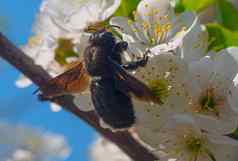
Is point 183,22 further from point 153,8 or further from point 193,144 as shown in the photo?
point 193,144

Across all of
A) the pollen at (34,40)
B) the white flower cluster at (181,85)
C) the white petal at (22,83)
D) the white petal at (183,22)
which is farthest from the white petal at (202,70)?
the white petal at (22,83)

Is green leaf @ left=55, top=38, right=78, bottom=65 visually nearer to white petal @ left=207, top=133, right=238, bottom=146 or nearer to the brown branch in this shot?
the brown branch

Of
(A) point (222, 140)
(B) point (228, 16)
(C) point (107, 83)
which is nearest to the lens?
(A) point (222, 140)

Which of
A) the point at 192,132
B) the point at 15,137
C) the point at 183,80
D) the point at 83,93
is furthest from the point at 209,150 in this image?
the point at 15,137

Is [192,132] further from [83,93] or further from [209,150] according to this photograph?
[83,93]

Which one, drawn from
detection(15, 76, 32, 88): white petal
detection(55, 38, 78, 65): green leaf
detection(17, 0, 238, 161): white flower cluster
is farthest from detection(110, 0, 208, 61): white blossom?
detection(15, 76, 32, 88): white petal

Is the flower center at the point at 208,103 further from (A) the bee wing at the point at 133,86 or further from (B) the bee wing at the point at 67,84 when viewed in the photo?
(B) the bee wing at the point at 67,84

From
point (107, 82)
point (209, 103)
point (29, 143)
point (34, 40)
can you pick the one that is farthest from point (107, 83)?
point (29, 143)
